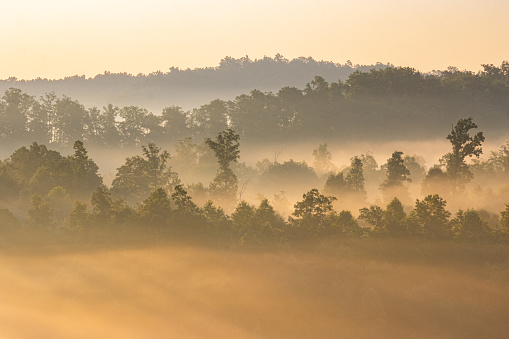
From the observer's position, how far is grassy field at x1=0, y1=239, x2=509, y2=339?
2808 inches

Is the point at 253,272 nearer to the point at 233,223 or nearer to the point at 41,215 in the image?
the point at 233,223

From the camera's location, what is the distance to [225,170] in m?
112

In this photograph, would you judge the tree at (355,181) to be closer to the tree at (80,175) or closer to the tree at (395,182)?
the tree at (395,182)

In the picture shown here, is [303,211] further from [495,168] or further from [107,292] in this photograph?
[495,168]

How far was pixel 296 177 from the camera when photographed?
17400 cm

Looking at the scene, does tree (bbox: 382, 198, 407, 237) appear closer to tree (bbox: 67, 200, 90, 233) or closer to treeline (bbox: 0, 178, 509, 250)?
treeline (bbox: 0, 178, 509, 250)

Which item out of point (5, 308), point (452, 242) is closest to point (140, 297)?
point (5, 308)

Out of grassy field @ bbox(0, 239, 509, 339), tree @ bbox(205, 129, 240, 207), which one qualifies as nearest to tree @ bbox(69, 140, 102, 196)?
tree @ bbox(205, 129, 240, 207)

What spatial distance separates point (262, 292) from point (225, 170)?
40.3 metres

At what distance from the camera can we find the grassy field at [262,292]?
71312mm

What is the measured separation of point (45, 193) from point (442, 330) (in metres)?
59.2

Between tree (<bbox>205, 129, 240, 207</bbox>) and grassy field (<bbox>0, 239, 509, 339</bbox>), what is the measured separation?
116 feet

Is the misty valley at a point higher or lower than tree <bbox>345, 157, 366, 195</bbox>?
lower

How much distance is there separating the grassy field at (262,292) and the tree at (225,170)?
3536 centimetres
